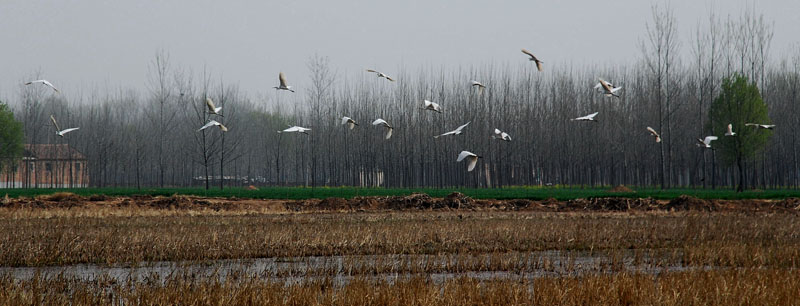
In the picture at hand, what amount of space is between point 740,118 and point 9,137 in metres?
51.7

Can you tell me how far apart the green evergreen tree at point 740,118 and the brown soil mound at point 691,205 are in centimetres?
1723

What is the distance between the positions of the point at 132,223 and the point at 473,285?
13.5 meters

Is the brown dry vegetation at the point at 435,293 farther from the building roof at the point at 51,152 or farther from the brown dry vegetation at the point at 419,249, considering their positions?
the building roof at the point at 51,152

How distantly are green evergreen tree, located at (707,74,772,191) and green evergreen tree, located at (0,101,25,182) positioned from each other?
50.0 meters

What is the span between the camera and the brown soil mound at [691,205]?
25.2 metres

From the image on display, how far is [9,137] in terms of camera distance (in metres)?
55.6

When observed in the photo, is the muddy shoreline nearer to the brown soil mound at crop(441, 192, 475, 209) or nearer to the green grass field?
the brown soil mound at crop(441, 192, 475, 209)

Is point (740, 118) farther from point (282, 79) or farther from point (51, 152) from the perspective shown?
point (51, 152)

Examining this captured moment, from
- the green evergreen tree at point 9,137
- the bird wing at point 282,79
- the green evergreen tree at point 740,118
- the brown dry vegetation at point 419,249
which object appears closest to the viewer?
the brown dry vegetation at point 419,249

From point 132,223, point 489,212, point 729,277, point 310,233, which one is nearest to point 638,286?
point 729,277

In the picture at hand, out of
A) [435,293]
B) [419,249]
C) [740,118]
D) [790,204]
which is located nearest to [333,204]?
[419,249]

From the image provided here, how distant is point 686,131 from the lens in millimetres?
54219

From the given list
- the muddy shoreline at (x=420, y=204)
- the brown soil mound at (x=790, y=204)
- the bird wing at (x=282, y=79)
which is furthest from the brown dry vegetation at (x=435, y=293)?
the brown soil mound at (x=790, y=204)

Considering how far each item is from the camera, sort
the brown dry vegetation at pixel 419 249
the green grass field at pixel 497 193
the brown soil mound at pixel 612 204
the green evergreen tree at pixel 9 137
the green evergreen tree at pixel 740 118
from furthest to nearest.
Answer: the green evergreen tree at pixel 9 137 < the green evergreen tree at pixel 740 118 < the green grass field at pixel 497 193 < the brown soil mound at pixel 612 204 < the brown dry vegetation at pixel 419 249
